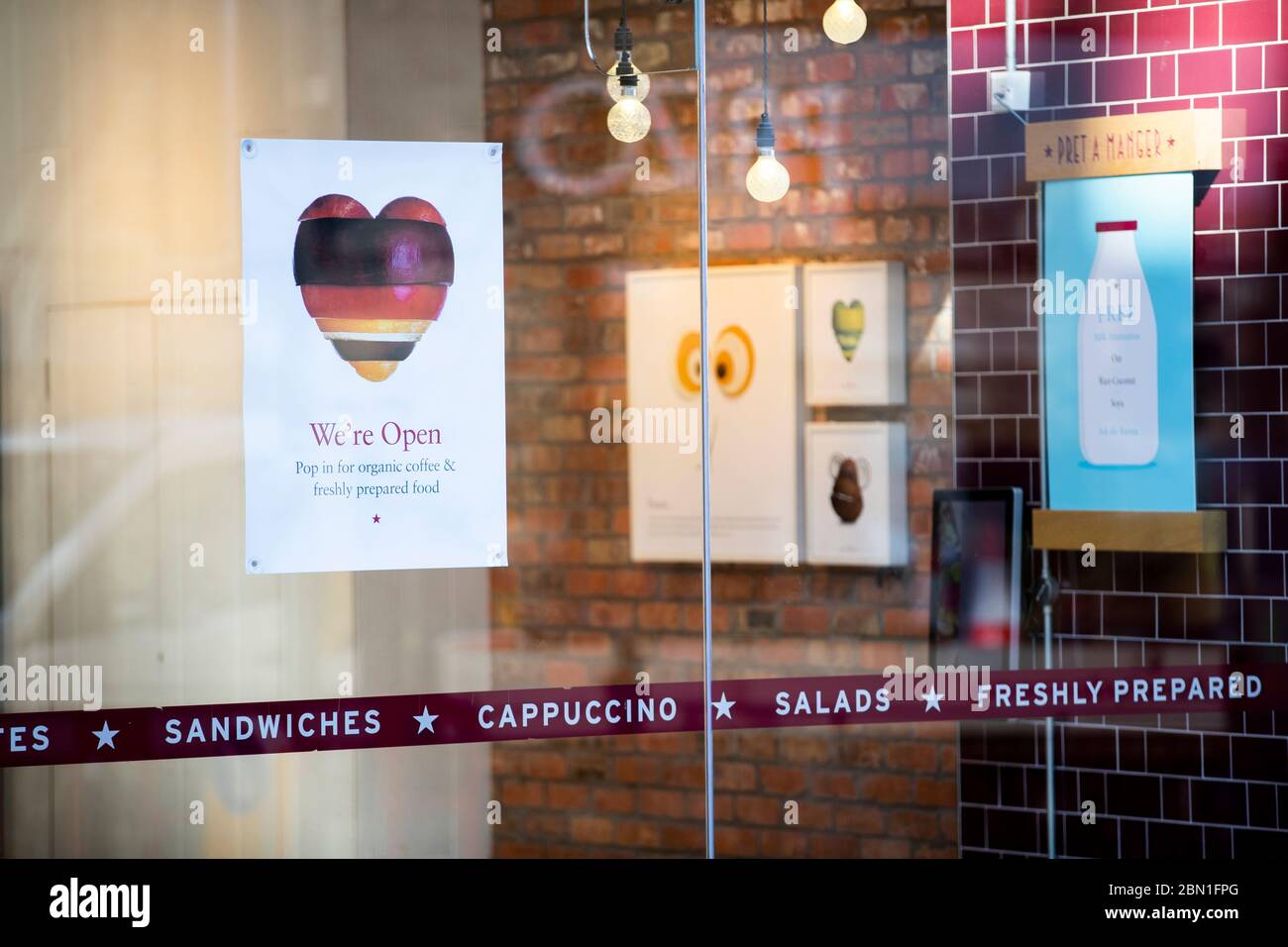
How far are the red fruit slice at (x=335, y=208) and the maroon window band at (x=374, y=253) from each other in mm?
11

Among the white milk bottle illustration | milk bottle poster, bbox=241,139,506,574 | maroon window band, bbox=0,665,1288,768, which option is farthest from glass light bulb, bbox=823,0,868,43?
maroon window band, bbox=0,665,1288,768

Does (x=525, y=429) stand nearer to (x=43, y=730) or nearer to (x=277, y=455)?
(x=277, y=455)

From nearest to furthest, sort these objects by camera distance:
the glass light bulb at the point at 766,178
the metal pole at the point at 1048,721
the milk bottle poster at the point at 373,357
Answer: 1. the milk bottle poster at the point at 373,357
2. the glass light bulb at the point at 766,178
3. the metal pole at the point at 1048,721

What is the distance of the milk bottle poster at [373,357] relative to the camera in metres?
2.85

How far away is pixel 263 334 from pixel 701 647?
1.24 m

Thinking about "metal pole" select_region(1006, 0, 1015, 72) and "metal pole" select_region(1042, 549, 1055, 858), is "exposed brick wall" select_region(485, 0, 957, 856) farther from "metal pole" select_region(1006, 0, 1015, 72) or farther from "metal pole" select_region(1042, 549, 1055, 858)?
"metal pole" select_region(1042, 549, 1055, 858)

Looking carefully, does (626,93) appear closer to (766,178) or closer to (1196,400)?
(766,178)

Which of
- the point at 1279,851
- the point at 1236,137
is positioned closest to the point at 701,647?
the point at 1279,851

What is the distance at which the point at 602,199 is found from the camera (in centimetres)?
294

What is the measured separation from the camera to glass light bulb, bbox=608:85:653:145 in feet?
9.65

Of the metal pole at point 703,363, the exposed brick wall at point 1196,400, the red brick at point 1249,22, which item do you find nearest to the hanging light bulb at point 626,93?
the metal pole at point 703,363

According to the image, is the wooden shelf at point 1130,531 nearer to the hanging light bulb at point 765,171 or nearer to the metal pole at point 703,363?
the metal pole at point 703,363

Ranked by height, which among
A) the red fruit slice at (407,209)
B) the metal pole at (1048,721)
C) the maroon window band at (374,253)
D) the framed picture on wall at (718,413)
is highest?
the red fruit slice at (407,209)

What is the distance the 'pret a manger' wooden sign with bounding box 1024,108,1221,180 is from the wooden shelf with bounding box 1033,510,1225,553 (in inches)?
32.4
